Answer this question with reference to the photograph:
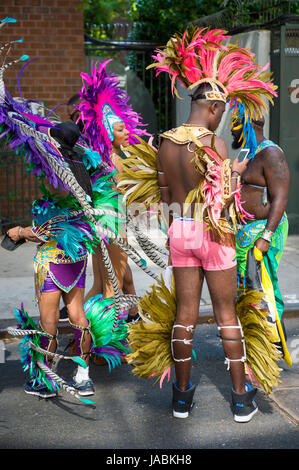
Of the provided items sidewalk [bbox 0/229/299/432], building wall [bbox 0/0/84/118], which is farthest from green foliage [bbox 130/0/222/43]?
sidewalk [bbox 0/229/299/432]

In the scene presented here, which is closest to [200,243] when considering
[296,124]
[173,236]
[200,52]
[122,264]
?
[173,236]

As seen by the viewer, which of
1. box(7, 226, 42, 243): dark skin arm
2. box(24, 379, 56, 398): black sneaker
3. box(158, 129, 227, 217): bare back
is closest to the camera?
box(158, 129, 227, 217): bare back

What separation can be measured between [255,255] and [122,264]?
1.20 metres

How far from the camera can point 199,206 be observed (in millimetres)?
3744

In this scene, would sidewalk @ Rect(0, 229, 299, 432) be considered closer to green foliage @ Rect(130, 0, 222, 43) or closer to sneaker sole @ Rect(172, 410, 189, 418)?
sneaker sole @ Rect(172, 410, 189, 418)

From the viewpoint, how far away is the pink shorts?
381 cm

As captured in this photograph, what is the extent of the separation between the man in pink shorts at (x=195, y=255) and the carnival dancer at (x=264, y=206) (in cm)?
69

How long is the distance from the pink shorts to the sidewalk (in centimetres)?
109

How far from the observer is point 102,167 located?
4.48 m

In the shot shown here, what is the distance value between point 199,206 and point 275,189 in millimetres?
976

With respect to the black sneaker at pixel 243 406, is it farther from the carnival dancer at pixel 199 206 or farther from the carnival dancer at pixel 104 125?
the carnival dancer at pixel 104 125

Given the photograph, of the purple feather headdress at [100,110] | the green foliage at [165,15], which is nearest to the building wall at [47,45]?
the green foliage at [165,15]

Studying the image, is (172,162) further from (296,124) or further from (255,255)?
(296,124)

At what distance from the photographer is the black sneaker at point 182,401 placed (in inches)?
157
